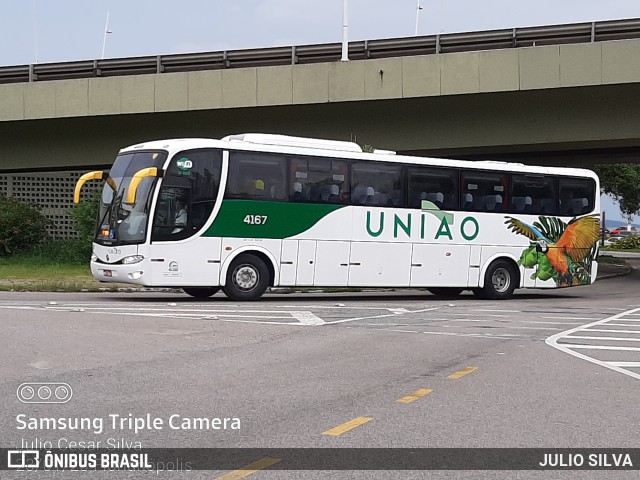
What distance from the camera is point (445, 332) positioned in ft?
52.7

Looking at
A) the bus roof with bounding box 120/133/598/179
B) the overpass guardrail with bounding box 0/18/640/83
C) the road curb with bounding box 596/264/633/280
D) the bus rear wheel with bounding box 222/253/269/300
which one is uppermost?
the overpass guardrail with bounding box 0/18/640/83

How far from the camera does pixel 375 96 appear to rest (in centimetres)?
3341

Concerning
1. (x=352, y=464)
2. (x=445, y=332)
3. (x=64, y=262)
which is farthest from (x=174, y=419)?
(x=64, y=262)

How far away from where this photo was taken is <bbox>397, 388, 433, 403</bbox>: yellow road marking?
930 cm

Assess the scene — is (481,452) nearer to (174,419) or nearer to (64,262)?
(174,419)

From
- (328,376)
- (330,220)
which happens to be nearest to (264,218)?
(330,220)

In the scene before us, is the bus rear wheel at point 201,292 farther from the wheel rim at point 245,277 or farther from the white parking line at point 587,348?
the white parking line at point 587,348

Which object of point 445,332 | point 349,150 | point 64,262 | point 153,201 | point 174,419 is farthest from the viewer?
point 64,262

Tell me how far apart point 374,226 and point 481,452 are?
57.1 feet

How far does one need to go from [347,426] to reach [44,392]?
2.86 metres

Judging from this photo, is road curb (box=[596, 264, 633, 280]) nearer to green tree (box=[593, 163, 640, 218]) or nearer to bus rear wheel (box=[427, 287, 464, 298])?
bus rear wheel (box=[427, 287, 464, 298])

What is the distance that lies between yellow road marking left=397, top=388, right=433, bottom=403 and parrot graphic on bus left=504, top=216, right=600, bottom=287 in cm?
1726

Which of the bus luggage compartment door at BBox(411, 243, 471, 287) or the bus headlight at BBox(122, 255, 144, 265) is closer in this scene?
the bus headlight at BBox(122, 255, 144, 265)

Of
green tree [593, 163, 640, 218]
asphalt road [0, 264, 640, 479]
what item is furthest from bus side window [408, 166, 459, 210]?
green tree [593, 163, 640, 218]
